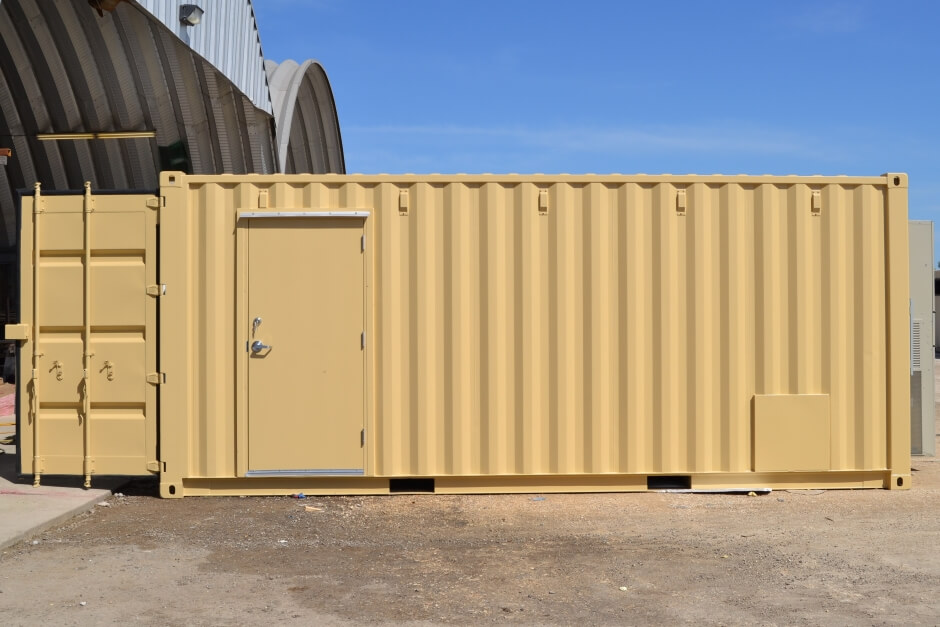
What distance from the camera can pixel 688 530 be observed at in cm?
653

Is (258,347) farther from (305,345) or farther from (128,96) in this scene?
(128,96)

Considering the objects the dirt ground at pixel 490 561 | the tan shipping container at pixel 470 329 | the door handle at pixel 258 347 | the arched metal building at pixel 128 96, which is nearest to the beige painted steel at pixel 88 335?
the tan shipping container at pixel 470 329

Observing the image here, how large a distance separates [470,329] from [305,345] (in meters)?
1.34

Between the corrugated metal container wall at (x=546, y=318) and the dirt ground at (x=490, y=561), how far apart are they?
0.47 meters

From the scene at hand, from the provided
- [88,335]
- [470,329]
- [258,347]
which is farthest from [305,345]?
[88,335]

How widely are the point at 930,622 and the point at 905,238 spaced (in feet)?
13.4

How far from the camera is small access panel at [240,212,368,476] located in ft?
24.8

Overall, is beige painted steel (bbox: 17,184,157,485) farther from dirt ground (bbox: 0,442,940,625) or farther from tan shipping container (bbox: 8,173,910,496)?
dirt ground (bbox: 0,442,940,625)

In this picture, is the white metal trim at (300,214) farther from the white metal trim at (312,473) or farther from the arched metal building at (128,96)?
the arched metal building at (128,96)

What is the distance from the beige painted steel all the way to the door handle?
2.68ft

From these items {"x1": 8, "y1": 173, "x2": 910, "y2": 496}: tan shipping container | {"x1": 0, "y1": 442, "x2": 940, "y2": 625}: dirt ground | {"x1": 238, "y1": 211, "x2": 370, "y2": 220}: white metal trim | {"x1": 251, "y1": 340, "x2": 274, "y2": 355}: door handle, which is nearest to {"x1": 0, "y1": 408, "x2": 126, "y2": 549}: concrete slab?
{"x1": 0, "y1": 442, "x2": 940, "y2": 625}: dirt ground

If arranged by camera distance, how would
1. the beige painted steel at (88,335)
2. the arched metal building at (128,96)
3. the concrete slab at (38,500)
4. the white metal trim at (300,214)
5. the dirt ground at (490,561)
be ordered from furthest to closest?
1. the arched metal building at (128,96)
2. the beige painted steel at (88,335)
3. the white metal trim at (300,214)
4. the concrete slab at (38,500)
5. the dirt ground at (490,561)

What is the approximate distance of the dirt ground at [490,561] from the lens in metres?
4.76

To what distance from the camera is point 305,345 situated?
7570mm
